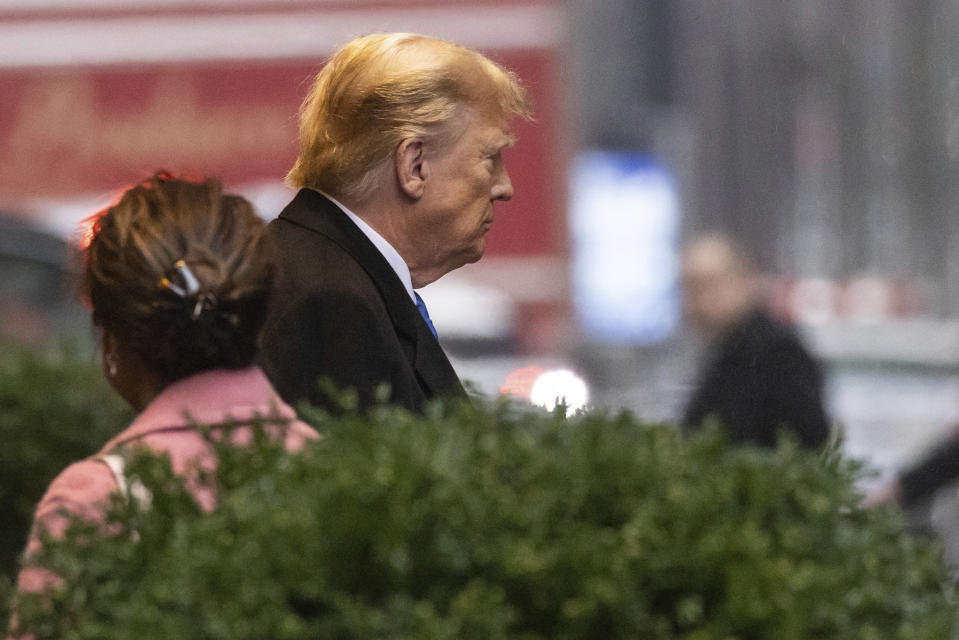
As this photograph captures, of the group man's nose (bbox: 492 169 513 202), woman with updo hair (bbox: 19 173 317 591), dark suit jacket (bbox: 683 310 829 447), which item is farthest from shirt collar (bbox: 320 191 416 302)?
dark suit jacket (bbox: 683 310 829 447)

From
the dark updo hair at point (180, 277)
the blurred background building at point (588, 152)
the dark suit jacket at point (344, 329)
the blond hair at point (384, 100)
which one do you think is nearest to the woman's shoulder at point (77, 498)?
the dark updo hair at point (180, 277)

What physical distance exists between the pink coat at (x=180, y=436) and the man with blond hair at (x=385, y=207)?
1.42 feet

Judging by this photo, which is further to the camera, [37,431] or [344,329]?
[37,431]

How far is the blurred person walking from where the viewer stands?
18.1 feet

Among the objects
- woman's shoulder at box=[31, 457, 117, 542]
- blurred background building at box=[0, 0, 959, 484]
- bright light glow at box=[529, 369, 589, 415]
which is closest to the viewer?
woman's shoulder at box=[31, 457, 117, 542]

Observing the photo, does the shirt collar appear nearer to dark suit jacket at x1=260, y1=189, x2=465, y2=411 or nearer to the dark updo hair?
dark suit jacket at x1=260, y1=189, x2=465, y2=411

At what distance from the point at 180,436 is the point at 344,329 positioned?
21.5 inches

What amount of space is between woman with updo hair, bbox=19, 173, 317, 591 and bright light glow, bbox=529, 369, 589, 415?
0.37 meters

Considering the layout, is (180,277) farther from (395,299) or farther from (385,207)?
(385,207)

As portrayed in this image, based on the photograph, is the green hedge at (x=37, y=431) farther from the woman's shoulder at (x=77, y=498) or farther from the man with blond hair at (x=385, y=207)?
the woman's shoulder at (x=77, y=498)

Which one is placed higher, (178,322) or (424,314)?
(178,322)

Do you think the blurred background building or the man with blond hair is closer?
the man with blond hair

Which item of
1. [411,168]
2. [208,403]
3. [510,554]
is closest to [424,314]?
[411,168]

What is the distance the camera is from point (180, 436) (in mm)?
2256
